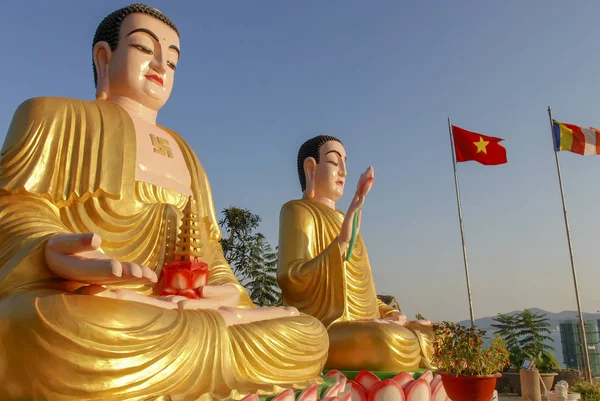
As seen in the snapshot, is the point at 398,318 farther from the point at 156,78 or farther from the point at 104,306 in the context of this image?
the point at 104,306

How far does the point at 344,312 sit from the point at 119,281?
3397mm

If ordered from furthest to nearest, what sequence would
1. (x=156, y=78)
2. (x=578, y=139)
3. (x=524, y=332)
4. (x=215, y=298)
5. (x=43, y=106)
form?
1. (x=524, y=332)
2. (x=578, y=139)
3. (x=156, y=78)
4. (x=43, y=106)
5. (x=215, y=298)

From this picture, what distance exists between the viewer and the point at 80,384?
268cm

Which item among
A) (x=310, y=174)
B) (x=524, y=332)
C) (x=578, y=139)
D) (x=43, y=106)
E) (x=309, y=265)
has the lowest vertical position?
(x=524, y=332)

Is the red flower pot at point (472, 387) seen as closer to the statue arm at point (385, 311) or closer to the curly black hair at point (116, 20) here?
the statue arm at point (385, 311)

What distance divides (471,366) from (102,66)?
13.5ft

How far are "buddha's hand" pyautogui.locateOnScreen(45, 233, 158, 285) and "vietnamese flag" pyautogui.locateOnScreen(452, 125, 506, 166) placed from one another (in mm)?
8451

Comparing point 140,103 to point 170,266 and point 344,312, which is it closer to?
point 170,266

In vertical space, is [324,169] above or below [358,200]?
above

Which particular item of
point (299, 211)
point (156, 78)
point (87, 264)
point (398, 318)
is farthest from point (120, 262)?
point (398, 318)

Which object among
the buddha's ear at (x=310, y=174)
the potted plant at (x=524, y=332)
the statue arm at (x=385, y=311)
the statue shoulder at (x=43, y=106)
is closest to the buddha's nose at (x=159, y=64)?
the statue shoulder at (x=43, y=106)

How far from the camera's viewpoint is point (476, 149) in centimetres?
1023

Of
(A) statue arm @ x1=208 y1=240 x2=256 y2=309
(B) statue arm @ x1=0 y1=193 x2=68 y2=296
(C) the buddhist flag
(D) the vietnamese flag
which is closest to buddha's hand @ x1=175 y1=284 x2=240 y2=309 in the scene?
(A) statue arm @ x1=208 y1=240 x2=256 y2=309

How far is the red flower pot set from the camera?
361 cm
